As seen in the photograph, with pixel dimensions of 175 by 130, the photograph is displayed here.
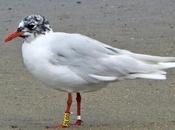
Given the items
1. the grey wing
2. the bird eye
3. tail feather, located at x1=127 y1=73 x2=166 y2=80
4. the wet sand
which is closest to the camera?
tail feather, located at x1=127 y1=73 x2=166 y2=80

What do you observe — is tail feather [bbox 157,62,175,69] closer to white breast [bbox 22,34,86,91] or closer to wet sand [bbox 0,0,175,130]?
wet sand [bbox 0,0,175,130]

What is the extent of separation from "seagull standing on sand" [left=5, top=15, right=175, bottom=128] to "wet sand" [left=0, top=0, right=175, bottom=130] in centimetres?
44

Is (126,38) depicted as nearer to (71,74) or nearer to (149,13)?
(149,13)

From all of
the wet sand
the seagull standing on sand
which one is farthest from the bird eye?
the wet sand

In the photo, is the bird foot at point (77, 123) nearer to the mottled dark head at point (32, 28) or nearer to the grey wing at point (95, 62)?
the grey wing at point (95, 62)

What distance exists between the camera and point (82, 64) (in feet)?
22.0

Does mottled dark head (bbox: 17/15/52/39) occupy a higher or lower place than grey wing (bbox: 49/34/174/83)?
higher

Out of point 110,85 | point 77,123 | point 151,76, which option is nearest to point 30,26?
point 77,123

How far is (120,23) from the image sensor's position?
1254 cm

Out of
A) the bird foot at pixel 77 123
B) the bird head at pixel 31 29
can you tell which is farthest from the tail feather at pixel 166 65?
the bird head at pixel 31 29

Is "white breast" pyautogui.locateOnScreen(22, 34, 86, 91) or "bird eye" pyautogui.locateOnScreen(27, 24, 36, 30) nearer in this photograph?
"white breast" pyautogui.locateOnScreen(22, 34, 86, 91)

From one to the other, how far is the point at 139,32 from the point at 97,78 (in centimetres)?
535

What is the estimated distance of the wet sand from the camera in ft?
23.2

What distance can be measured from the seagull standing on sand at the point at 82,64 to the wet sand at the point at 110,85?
441mm
